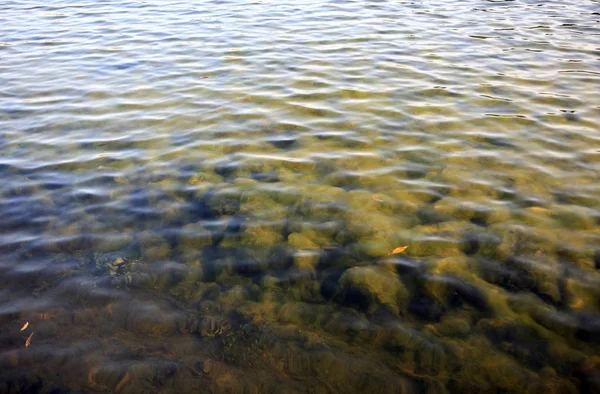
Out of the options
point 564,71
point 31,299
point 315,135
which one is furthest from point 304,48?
point 31,299

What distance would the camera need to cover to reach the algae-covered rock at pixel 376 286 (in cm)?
311

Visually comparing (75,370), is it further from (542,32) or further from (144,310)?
(542,32)

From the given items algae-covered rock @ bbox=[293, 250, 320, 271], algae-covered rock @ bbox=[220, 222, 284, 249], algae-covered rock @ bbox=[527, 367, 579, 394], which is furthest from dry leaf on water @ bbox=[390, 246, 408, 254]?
algae-covered rock @ bbox=[527, 367, 579, 394]

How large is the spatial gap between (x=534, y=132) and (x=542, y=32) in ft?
14.3

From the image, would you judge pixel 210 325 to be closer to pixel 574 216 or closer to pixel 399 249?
pixel 399 249

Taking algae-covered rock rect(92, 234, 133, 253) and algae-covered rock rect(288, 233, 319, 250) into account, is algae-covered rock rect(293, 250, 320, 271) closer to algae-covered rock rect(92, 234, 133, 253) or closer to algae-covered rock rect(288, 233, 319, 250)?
algae-covered rock rect(288, 233, 319, 250)

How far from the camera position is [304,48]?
8.10 meters

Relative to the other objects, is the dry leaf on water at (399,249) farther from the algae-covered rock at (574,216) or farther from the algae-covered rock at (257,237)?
the algae-covered rock at (574,216)

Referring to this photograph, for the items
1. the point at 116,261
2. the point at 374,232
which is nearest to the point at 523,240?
the point at 374,232

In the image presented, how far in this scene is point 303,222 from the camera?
387cm

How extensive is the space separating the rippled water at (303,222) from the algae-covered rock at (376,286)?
1cm

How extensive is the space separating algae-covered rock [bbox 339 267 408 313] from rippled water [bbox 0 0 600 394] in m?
0.01

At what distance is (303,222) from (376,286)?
93cm

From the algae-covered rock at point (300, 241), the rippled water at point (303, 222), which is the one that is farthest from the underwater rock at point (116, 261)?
the algae-covered rock at point (300, 241)
